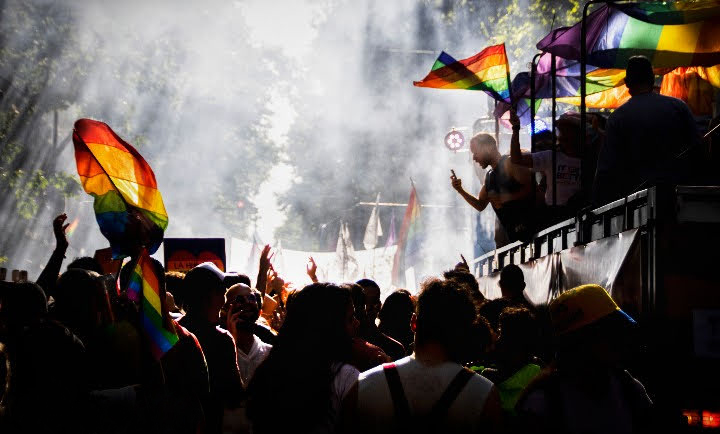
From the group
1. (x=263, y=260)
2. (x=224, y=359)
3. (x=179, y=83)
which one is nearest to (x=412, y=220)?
(x=263, y=260)

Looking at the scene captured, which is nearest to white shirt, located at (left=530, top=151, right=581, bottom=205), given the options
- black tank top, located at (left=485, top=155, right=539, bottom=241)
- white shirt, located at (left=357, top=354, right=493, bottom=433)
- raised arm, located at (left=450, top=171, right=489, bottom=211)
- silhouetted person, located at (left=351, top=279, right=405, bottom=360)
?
black tank top, located at (left=485, top=155, right=539, bottom=241)

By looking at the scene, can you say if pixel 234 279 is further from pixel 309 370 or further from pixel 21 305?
pixel 309 370

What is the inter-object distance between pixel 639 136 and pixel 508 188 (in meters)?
2.76

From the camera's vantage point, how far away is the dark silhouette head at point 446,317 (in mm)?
3525

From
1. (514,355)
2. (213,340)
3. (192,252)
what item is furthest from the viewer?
(192,252)

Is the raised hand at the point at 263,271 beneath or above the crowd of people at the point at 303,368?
above

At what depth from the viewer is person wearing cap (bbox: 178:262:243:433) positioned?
4.61 metres

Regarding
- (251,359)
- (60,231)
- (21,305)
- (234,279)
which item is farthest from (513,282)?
(21,305)

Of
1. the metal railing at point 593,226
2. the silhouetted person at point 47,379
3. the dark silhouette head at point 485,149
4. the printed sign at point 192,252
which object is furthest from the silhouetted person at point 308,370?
the printed sign at point 192,252

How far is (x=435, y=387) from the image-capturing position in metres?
3.39

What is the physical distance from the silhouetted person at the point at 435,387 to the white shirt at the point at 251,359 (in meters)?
1.67

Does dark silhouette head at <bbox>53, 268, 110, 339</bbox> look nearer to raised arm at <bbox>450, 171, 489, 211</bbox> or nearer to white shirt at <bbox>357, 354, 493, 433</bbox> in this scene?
white shirt at <bbox>357, 354, 493, 433</bbox>

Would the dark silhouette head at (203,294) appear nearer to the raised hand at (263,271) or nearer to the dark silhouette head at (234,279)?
the dark silhouette head at (234,279)

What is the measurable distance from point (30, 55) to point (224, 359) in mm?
32983
